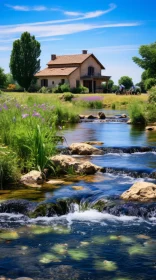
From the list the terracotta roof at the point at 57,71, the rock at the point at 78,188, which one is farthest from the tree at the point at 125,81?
the rock at the point at 78,188

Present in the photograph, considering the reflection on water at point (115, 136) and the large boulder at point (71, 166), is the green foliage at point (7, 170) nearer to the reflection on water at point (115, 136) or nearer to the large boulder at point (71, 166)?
the large boulder at point (71, 166)

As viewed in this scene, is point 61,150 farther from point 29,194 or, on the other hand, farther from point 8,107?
point 29,194

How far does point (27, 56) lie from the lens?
71688mm

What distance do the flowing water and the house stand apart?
2160 inches

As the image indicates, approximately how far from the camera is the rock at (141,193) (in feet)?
30.9

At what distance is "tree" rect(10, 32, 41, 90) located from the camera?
71.6 metres

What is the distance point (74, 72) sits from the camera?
66750mm

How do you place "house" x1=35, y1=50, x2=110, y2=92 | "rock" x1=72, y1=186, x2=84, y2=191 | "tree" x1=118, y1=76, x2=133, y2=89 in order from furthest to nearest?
"tree" x1=118, y1=76, x2=133, y2=89 → "house" x1=35, y1=50, x2=110, y2=92 → "rock" x1=72, y1=186, x2=84, y2=191

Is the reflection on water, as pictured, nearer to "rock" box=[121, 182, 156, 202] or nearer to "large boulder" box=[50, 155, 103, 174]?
"large boulder" box=[50, 155, 103, 174]

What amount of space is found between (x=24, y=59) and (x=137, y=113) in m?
47.4

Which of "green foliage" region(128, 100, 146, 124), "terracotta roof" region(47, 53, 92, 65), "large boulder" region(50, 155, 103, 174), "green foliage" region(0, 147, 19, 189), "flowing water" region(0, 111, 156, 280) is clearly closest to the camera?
"flowing water" region(0, 111, 156, 280)

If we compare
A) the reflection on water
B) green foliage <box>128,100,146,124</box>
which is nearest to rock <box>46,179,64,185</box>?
the reflection on water

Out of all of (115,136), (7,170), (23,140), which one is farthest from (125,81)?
(7,170)

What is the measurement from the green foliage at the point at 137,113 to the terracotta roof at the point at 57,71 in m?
38.5
